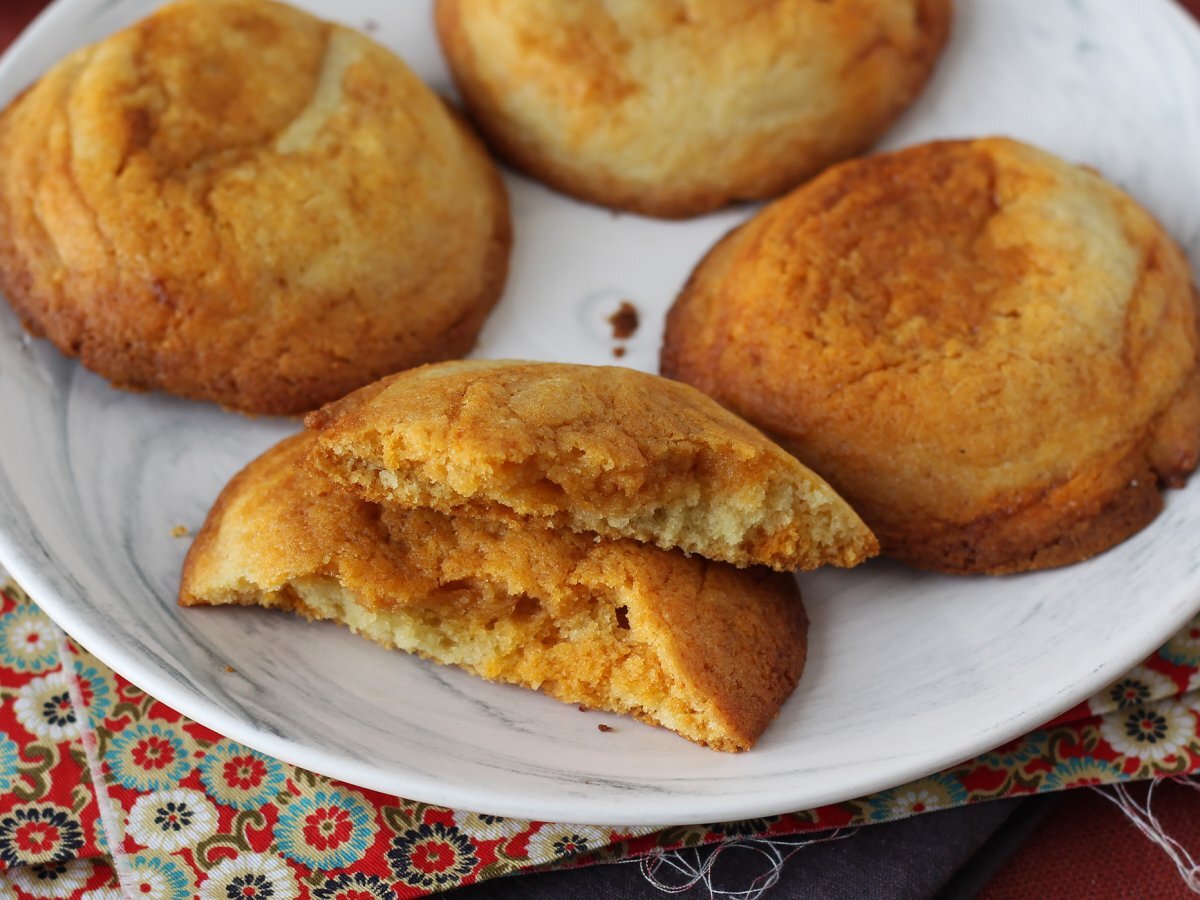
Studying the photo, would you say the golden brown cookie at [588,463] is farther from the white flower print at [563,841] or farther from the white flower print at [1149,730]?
the white flower print at [1149,730]

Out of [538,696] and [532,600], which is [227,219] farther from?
[538,696]

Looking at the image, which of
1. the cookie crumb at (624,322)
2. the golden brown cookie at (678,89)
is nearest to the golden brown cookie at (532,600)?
the cookie crumb at (624,322)

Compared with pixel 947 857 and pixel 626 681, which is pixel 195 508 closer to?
pixel 626 681

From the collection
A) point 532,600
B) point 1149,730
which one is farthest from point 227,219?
point 1149,730

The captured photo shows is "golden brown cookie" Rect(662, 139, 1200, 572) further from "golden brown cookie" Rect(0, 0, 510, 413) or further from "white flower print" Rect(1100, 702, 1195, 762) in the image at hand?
"golden brown cookie" Rect(0, 0, 510, 413)

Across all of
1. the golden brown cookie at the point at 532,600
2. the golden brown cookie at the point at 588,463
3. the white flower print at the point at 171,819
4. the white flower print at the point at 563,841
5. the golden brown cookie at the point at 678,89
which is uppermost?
the golden brown cookie at the point at 678,89

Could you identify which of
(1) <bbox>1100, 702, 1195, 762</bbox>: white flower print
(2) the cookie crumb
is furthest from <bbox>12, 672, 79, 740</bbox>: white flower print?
(1) <bbox>1100, 702, 1195, 762</bbox>: white flower print

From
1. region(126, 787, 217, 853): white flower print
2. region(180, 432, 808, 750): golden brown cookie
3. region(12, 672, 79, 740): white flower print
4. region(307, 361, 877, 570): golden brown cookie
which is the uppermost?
region(307, 361, 877, 570): golden brown cookie
